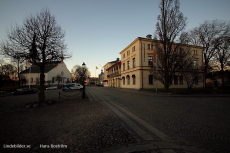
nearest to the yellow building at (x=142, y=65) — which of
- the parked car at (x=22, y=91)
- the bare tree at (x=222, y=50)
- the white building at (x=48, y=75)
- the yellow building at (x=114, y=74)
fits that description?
the bare tree at (x=222, y=50)

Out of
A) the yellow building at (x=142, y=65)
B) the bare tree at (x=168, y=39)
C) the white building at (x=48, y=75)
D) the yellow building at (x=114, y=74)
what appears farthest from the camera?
the white building at (x=48, y=75)

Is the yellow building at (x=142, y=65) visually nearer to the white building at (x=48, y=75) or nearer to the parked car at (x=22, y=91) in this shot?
the parked car at (x=22, y=91)

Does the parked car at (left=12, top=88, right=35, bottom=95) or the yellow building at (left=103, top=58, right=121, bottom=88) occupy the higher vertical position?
the yellow building at (left=103, top=58, right=121, bottom=88)

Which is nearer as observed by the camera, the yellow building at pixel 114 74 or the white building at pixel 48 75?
the yellow building at pixel 114 74

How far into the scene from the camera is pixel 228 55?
25.7 m

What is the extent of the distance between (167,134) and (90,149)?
2.53 m

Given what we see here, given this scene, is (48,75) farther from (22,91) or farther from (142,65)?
(142,65)

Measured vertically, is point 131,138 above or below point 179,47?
below

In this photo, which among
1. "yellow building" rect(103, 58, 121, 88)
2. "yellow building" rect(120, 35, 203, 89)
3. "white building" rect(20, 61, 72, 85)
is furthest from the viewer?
"white building" rect(20, 61, 72, 85)

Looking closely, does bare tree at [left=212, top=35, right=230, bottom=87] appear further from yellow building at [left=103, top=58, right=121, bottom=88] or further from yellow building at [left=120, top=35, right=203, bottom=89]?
yellow building at [left=103, top=58, right=121, bottom=88]

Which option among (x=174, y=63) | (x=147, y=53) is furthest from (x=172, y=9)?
(x=147, y=53)

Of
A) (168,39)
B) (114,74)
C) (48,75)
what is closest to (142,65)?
(168,39)

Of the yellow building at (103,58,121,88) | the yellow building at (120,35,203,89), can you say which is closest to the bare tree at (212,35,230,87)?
the yellow building at (120,35,203,89)

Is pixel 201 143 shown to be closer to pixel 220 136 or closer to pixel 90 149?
pixel 220 136
